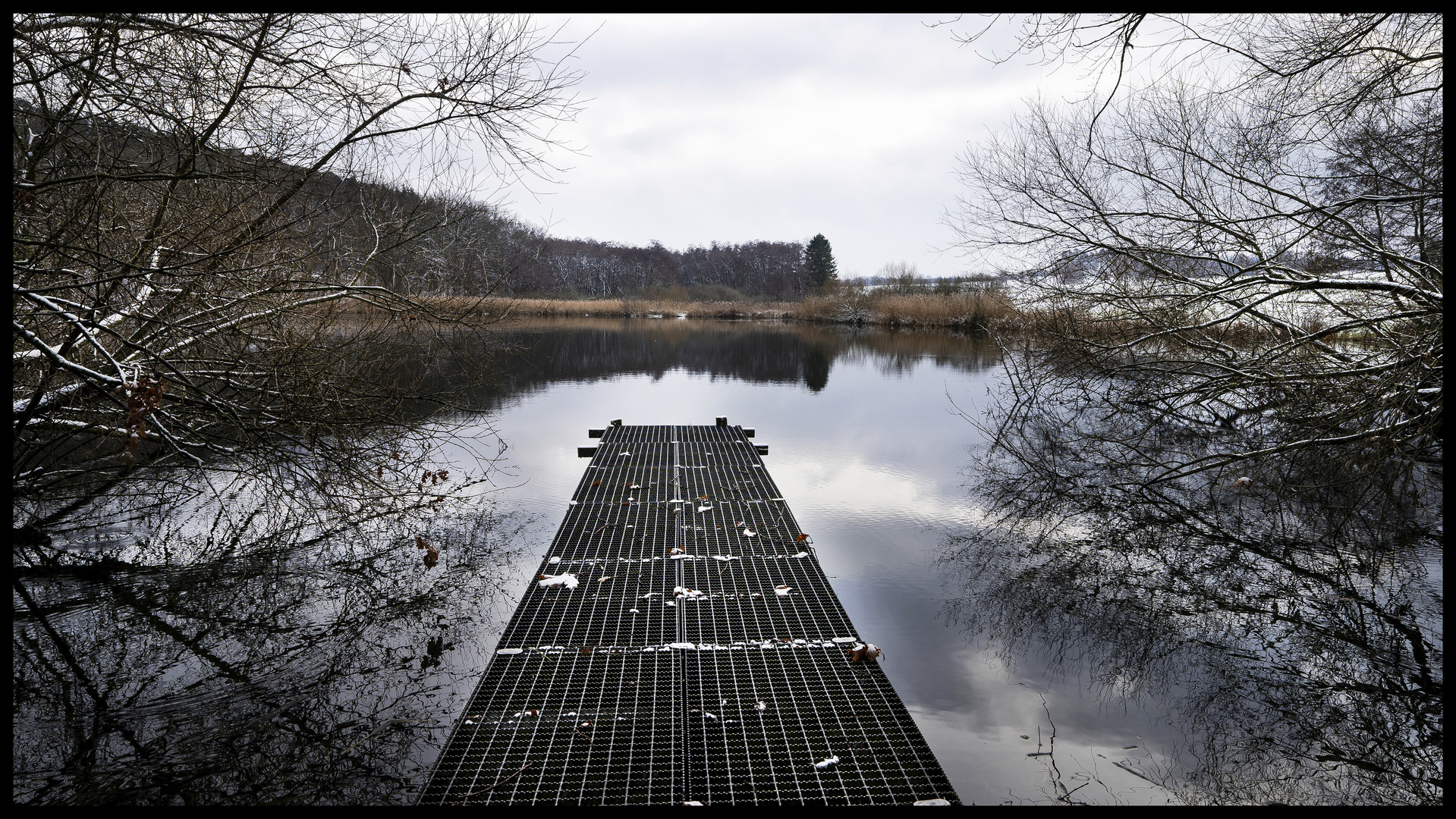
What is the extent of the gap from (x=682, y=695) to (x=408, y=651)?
1.53 m

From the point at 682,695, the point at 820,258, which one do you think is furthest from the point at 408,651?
the point at 820,258

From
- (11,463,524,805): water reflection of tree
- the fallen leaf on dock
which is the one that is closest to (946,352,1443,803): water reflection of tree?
the fallen leaf on dock

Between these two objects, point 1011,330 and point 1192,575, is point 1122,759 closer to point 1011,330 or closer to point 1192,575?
point 1192,575

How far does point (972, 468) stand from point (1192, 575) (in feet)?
11.4

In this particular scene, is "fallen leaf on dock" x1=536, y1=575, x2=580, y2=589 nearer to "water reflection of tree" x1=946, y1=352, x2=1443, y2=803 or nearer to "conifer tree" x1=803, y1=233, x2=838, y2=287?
"water reflection of tree" x1=946, y1=352, x2=1443, y2=803

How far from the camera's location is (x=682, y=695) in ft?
10.7

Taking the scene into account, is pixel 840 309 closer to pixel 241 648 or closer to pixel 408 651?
pixel 408 651

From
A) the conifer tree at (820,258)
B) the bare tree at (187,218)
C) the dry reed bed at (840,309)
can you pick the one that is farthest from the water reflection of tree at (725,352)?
the conifer tree at (820,258)

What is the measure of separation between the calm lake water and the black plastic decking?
295mm

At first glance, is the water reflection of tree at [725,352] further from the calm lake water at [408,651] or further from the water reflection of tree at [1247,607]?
the water reflection of tree at [1247,607]

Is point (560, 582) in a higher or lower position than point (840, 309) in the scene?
lower

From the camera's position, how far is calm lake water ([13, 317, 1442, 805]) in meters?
2.98

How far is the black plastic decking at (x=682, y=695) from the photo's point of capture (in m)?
2.68

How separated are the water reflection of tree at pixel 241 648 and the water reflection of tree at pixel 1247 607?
294cm
